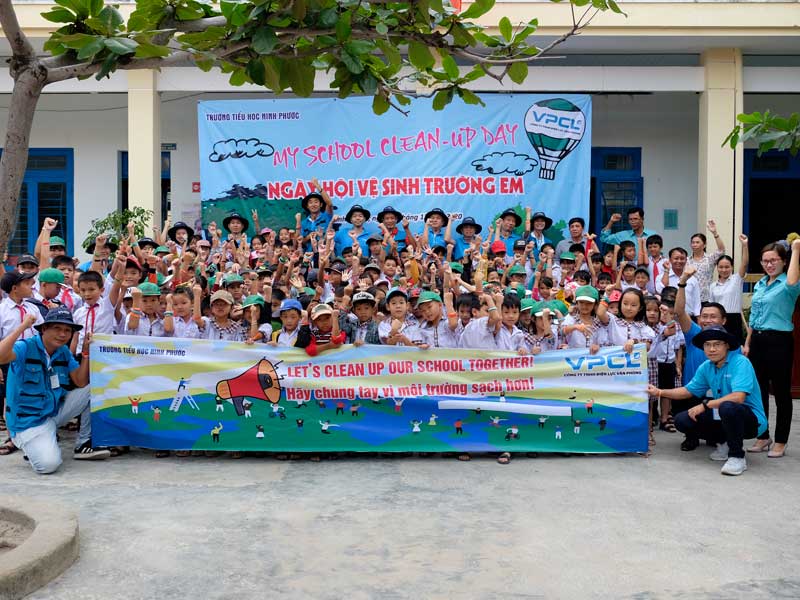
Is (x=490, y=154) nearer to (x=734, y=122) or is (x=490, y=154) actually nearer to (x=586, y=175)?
(x=586, y=175)

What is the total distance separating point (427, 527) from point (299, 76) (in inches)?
106

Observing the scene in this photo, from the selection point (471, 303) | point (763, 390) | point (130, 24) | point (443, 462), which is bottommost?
point (443, 462)

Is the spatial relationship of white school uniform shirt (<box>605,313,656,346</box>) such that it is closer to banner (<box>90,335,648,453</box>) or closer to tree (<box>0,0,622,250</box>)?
banner (<box>90,335,648,453</box>)

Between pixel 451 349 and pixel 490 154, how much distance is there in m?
5.92

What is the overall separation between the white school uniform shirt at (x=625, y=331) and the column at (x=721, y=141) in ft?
19.0

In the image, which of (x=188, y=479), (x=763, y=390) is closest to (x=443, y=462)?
(x=188, y=479)

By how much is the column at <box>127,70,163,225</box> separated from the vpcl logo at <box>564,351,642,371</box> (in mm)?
8040

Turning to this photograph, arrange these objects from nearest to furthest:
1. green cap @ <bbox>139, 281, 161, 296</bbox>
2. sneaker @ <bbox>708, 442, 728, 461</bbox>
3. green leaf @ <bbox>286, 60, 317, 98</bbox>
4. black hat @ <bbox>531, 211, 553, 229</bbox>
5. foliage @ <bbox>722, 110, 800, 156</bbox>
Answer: green leaf @ <bbox>286, 60, 317, 98</bbox>, foliage @ <bbox>722, 110, 800, 156</bbox>, sneaker @ <bbox>708, 442, 728, 461</bbox>, green cap @ <bbox>139, 281, 161, 296</bbox>, black hat @ <bbox>531, 211, 553, 229</bbox>

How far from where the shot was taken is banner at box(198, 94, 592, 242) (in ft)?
41.1

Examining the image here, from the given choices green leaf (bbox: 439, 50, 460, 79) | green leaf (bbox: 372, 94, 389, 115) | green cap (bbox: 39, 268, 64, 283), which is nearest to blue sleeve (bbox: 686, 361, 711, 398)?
green leaf (bbox: 439, 50, 460, 79)

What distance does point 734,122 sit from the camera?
43.2 feet

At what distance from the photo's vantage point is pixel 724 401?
22.6ft

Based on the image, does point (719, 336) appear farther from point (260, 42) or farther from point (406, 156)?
point (406, 156)

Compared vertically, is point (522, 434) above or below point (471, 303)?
below
